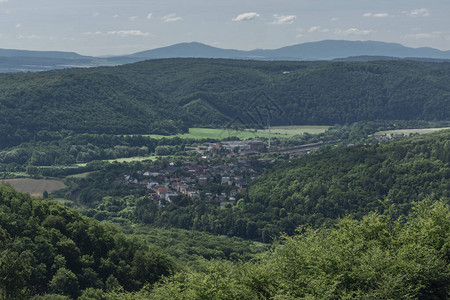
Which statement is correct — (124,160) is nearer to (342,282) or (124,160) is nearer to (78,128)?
(78,128)

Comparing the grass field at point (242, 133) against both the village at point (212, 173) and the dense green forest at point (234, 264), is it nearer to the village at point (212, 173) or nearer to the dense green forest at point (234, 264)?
the village at point (212, 173)

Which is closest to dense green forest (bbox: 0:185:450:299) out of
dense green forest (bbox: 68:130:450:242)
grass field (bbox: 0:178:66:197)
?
dense green forest (bbox: 68:130:450:242)

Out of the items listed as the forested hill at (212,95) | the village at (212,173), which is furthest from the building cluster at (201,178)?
the forested hill at (212,95)

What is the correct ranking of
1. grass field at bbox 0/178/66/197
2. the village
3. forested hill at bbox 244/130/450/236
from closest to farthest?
1. forested hill at bbox 244/130/450/236
2. the village
3. grass field at bbox 0/178/66/197

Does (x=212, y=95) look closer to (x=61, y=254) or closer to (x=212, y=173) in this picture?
(x=212, y=173)

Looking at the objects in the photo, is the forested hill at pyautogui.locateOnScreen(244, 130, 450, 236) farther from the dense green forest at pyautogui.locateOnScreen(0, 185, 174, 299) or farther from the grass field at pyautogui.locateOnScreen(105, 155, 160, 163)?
the grass field at pyautogui.locateOnScreen(105, 155, 160, 163)

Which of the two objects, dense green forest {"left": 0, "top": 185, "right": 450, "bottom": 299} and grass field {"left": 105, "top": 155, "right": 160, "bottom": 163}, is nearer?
dense green forest {"left": 0, "top": 185, "right": 450, "bottom": 299}

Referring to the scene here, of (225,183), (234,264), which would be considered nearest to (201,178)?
(225,183)
